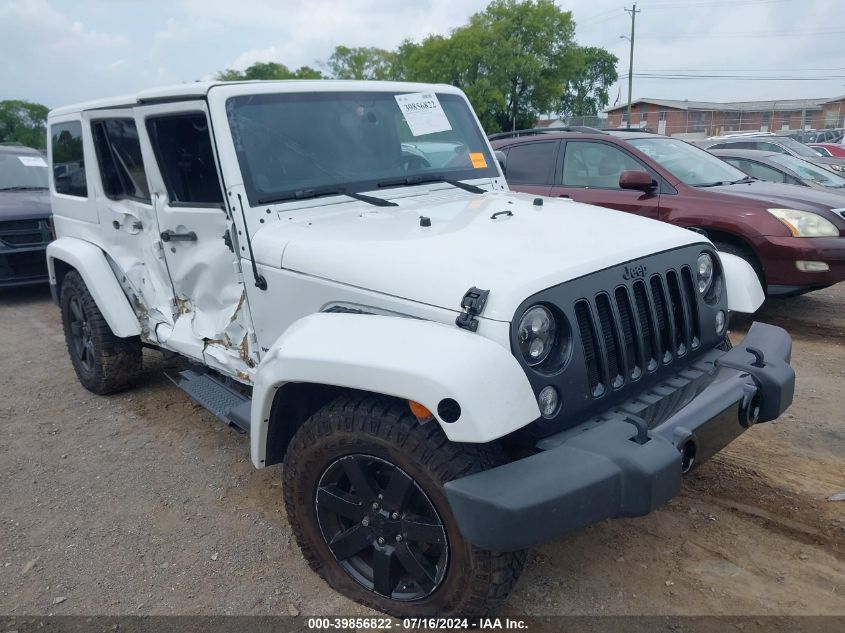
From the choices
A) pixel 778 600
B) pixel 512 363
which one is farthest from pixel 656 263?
pixel 778 600

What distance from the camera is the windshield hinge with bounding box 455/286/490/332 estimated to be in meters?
2.14

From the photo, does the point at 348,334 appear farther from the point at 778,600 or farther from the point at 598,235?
the point at 778,600

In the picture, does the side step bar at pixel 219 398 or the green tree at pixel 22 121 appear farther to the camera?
the green tree at pixel 22 121

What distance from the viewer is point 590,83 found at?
65.9 m

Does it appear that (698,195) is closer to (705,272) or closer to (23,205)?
(705,272)

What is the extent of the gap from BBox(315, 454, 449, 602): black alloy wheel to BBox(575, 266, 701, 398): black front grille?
73 centimetres

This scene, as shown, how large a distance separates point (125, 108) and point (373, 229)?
6.13 feet

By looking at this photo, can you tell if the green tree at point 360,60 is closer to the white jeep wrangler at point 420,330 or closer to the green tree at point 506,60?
the green tree at point 506,60

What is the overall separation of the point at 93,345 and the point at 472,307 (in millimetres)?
3338

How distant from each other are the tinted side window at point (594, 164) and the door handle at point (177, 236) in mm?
4225

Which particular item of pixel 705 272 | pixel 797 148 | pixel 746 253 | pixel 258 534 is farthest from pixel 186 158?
pixel 797 148

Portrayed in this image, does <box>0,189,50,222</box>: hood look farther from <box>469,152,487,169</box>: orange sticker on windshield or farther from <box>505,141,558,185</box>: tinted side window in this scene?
<box>469,152,487,169</box>: orange sticker on windshield

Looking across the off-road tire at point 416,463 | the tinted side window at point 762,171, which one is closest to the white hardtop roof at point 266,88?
the off-road tire at point 416,463

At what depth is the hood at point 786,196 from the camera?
5754mm
